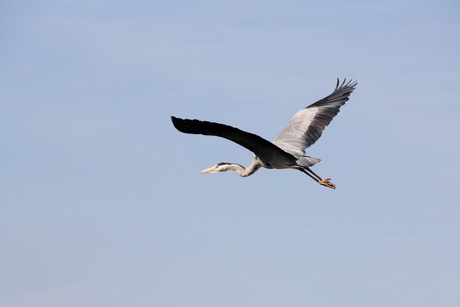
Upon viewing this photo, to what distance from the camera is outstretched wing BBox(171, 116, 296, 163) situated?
15109 millimetres

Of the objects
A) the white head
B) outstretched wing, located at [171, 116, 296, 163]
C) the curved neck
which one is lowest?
outstretched wing, located at [171, 116, 296, 163]

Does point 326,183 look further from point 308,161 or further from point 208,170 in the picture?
point 208,170

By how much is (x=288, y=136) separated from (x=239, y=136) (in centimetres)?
329

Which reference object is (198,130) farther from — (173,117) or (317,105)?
(317,105)

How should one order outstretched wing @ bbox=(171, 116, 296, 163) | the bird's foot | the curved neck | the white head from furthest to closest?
the white head < the curved neck < the bird's foot < outstretched wing @ bbox=(171, 116, 296, 163)

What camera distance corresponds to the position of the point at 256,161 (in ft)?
61.1

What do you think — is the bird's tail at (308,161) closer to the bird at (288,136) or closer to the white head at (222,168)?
the bird at (288,136)

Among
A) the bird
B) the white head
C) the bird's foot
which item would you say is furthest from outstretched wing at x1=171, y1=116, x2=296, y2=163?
the white head

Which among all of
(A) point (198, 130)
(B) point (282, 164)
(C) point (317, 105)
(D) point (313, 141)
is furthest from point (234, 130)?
(C) point (317, 105)

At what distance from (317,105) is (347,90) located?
3.04ft

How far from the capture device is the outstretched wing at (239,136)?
1511 centimetres

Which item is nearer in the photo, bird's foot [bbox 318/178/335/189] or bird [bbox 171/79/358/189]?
bird [bbox 171/79/358/189]

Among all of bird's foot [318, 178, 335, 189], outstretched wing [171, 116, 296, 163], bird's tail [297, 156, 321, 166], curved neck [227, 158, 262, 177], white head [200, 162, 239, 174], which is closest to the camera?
outstretched wing [171, 116, 296, 163]

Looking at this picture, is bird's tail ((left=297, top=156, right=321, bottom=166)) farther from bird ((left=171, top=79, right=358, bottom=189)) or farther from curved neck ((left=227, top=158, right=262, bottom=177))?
curved neck ((left=227, top=158, right=262, bottom=177))
